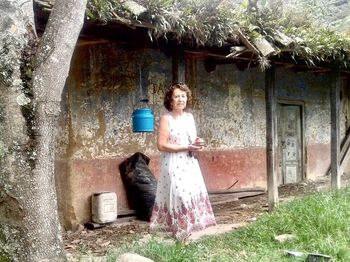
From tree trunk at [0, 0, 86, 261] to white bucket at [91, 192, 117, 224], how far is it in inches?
122

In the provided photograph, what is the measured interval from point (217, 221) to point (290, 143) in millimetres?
3989

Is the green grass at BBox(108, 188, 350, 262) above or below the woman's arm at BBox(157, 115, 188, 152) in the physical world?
below

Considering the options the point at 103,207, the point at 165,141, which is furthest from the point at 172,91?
the point at 103,207

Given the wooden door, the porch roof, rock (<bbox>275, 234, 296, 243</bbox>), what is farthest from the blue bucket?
the wooden door

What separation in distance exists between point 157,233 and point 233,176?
4.28 meters

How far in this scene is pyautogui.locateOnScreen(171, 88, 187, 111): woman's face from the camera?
4863 mm

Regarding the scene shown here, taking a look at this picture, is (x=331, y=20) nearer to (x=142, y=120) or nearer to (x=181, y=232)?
(x=142, y=120)

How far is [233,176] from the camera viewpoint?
905 centimetres

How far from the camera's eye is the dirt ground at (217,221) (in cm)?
585

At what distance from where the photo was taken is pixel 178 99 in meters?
4.86

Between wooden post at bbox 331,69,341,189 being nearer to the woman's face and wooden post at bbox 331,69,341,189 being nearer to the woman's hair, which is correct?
the woman's hair

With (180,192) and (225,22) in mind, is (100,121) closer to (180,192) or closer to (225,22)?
(225,22)

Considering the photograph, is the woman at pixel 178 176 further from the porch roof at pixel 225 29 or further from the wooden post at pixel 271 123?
the wooden post at pixel 271 123

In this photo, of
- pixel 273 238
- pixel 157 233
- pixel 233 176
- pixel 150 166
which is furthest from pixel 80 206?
pixel 233 176
